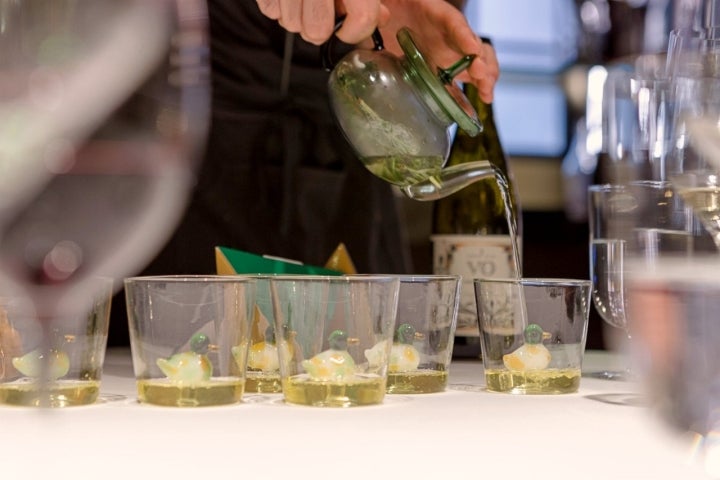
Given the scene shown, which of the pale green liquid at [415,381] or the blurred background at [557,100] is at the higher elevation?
the blurred background at [557,100]

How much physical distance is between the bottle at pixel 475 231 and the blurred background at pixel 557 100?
1.28m

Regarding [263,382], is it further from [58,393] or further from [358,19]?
[358,19]

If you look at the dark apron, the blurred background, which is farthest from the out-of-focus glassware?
the blurred background

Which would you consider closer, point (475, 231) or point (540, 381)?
point (540, 381)

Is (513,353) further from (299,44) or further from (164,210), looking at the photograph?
(299,44)

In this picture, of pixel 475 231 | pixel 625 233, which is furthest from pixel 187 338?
pixel 475 231

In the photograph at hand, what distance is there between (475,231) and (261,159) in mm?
387

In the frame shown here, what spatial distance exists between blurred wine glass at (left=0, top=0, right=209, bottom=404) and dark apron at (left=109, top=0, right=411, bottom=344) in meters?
1.20

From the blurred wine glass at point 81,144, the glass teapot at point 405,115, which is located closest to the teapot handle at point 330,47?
the glass teapot at point 405,115

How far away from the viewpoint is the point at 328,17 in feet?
3.46

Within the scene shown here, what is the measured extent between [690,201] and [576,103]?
3393 mm

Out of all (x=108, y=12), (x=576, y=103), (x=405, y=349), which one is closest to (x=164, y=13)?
(x=108, y=12)

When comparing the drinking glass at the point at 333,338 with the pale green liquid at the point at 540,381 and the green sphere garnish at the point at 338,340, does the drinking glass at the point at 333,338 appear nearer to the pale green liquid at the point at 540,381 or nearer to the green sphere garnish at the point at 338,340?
the green sphere garnish at the point at 338,340

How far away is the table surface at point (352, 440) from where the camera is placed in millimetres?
524
